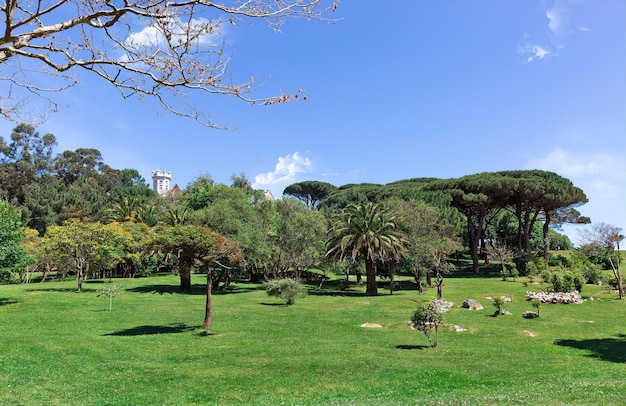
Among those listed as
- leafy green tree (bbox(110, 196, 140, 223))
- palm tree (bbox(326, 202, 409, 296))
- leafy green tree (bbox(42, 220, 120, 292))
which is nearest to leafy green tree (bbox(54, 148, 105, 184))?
leafy green tree (bbox(110, 196, 140, 223))

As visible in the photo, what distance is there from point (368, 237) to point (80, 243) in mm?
27390

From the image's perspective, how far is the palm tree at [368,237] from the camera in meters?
42.1

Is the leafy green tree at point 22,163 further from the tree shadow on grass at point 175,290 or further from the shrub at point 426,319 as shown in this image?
the shrub at point 426,319

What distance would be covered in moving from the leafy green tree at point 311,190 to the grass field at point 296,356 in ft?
242

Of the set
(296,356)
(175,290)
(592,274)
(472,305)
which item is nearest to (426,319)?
(296,356)

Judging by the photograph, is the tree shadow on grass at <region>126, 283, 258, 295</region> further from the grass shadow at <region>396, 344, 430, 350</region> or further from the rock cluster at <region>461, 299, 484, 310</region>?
the grass shadow at <region>396, 344, 430, 350</region>

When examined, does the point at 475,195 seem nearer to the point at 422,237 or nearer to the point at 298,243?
the point at 422,237

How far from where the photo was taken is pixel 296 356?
17781 millimetres

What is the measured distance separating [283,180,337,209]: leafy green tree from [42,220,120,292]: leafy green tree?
67.6 m

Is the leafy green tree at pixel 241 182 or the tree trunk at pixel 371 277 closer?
the tree trunk at pixel 371 277

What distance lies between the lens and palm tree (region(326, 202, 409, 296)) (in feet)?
138

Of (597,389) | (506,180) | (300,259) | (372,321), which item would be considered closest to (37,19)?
(597,389)

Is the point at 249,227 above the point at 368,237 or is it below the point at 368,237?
above

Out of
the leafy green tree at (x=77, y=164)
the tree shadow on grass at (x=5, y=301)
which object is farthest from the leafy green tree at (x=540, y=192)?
the leafy green tree at (x=77, y=164)
